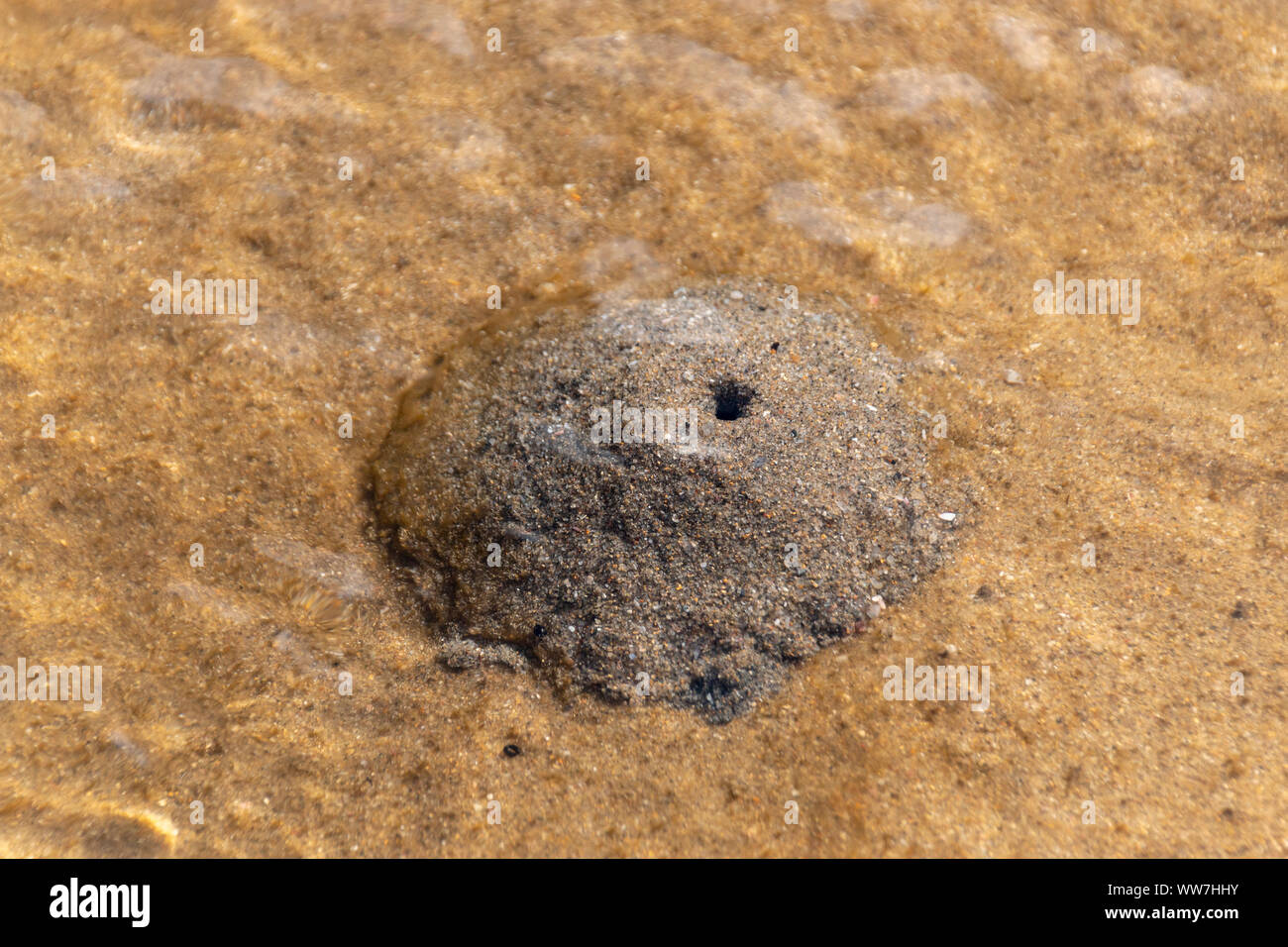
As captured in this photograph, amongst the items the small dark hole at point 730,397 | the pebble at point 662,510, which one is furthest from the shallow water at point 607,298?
the small dark hole at point 730,397

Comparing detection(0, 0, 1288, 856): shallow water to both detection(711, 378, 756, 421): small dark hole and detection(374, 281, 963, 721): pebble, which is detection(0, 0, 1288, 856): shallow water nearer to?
detection(374, 281, 963, 721): pebble

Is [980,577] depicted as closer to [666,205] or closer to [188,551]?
[666,205]

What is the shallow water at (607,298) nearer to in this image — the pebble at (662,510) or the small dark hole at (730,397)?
the pebble at (662,510)

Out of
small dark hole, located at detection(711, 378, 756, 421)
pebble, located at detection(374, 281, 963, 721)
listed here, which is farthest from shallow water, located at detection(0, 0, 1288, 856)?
small dark hole, located at detection(711, 378, 756, 421)

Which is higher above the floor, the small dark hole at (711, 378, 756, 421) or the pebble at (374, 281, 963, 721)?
the small dark hole at (711, 378, 756, 421)

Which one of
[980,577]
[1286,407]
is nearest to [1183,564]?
[980,577]

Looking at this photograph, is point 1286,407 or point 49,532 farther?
point 1286,407

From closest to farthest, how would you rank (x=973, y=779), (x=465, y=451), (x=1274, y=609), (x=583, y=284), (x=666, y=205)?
(x=973, y=779)
(x=1274, y=609)
(x=465, y=451)
(x=583, y=284)
(x=666, y=205)
